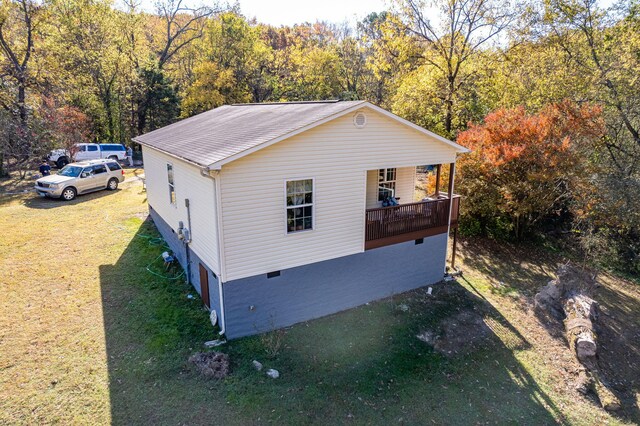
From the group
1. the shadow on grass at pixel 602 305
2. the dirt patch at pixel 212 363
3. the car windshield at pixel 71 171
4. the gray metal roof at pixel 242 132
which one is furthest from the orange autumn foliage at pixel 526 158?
the car windshield at pixel 71 171

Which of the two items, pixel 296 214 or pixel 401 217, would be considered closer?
pixel 296 214

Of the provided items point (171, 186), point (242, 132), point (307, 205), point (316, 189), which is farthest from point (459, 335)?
point (171, 186)

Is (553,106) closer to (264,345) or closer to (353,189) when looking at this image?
(353,189)

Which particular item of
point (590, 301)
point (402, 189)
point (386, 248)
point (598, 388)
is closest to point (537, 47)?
point (402, 189)

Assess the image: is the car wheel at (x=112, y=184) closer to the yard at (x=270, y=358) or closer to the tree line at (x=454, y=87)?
the tree line at (x=454, y=87)

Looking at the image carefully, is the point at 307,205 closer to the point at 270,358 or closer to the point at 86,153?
the point at 270,358

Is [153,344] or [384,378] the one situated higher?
[153,344]

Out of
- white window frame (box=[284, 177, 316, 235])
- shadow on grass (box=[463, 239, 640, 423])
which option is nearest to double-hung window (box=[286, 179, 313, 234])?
white window frame (box=[284, 177, 316, 235])
